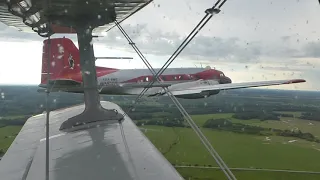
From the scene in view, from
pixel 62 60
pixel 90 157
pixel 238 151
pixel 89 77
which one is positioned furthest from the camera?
pixel 238 151

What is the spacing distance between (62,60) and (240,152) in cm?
1561

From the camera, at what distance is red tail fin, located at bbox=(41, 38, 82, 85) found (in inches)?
255

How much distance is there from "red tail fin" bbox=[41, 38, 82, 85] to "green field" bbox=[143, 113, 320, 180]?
578 centimetres

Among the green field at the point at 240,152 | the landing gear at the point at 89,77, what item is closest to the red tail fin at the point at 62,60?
the landing gear at the point at 89,77

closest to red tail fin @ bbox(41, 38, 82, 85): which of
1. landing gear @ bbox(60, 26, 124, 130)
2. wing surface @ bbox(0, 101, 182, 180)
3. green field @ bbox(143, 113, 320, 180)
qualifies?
landing gear @ bbox(60, 26, 124, 130)

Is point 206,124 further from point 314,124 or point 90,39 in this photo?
point 90,39

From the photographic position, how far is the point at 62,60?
416 inches

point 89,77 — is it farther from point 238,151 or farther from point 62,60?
point 238,151

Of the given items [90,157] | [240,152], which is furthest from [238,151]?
[90,157]

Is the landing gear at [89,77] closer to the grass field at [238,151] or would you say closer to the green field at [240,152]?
the grass field at [238,151]

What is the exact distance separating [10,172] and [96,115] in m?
1.14

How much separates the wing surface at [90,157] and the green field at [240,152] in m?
14.2

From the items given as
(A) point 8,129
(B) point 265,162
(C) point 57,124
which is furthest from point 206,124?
(C) point 57,124

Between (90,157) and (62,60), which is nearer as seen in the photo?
(90,157)
